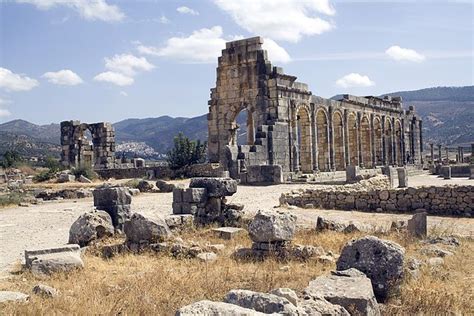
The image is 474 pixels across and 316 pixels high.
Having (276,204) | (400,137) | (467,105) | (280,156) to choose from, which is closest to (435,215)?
(276,204)

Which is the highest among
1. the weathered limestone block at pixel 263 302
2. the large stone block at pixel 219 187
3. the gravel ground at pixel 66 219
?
the large stone block at pixel 219 187

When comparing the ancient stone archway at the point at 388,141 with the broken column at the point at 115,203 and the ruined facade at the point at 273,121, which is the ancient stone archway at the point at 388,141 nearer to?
the ruined facade at the point at 273,121

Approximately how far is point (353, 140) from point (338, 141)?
9.45 ft

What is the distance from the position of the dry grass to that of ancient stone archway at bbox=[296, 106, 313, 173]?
769 inches

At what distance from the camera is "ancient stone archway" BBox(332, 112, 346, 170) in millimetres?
32122

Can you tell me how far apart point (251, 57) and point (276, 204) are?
41.5 ft

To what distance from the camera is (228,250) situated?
889cm

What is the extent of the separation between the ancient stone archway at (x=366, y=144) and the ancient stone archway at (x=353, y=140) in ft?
5.43

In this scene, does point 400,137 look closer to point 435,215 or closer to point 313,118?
point 313,118

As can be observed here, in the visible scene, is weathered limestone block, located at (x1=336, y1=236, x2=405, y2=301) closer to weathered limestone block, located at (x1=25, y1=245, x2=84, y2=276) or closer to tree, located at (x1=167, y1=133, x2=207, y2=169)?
weathered limestone block, located at (x1=25, y1=245, x2=84, y2=276)

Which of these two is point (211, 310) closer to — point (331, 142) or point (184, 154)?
point (184, 154)

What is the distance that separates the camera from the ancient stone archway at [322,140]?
99.0ft

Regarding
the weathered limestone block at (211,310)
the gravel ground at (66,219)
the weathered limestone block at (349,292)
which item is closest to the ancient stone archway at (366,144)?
the gravel ground at (66,219)

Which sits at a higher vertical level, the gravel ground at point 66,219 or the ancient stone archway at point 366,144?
the ancient stone archway at point 366,144
